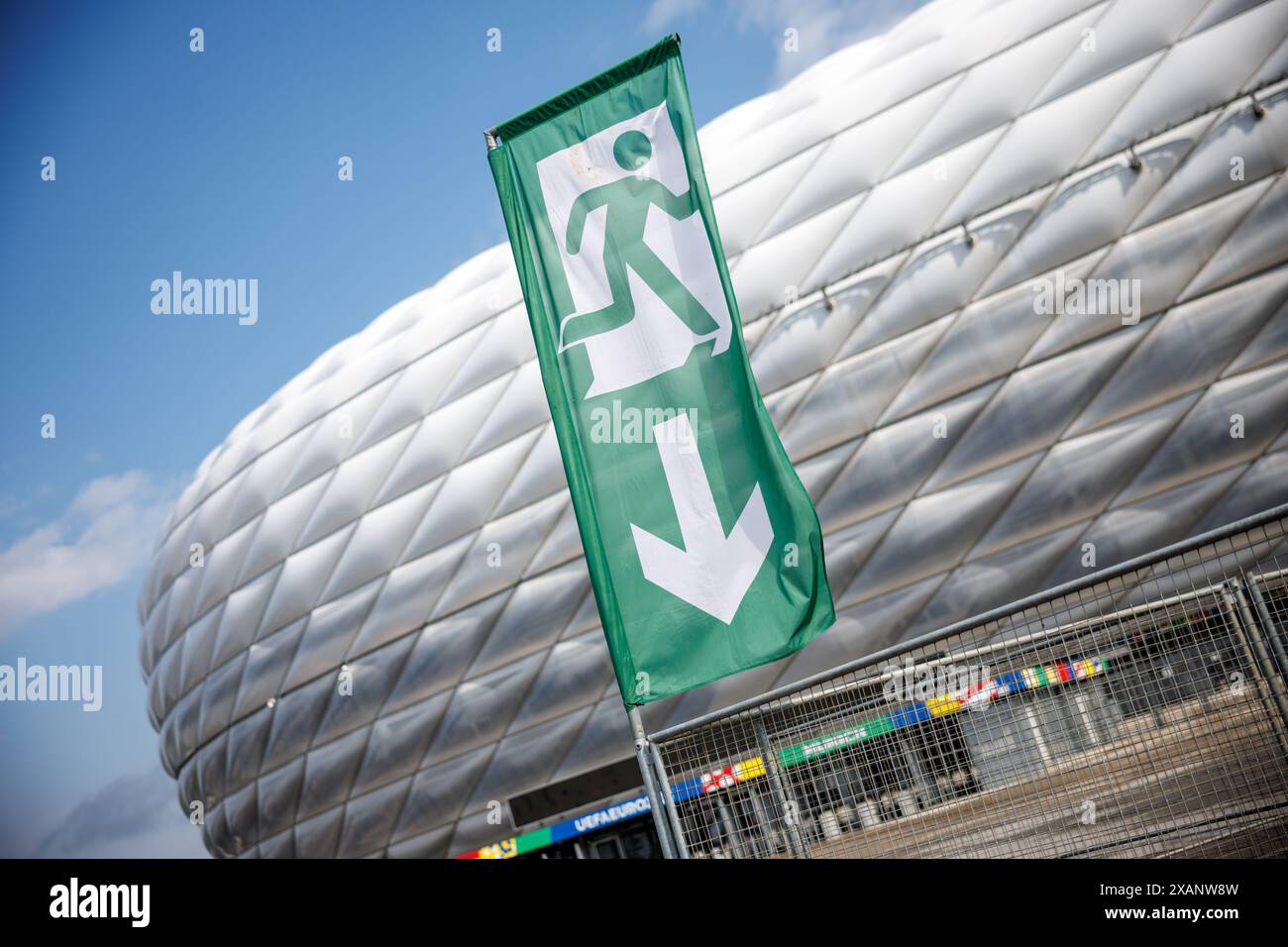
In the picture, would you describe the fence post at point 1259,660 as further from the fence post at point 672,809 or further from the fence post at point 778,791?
the fence post at point 672,809

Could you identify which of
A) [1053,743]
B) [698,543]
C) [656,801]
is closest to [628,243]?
[698,543]

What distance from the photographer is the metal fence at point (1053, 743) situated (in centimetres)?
301

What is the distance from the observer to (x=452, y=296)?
513 inches

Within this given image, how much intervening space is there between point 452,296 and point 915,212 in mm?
6232

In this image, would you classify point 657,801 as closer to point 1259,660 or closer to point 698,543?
point 698,543

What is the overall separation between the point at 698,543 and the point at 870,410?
6480 millimetres

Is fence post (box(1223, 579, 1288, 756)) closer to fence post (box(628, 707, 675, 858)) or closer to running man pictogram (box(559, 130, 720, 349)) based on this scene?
fence post (box(628, 707, 675, 858))

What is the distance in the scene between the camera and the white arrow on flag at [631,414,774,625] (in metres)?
4.02

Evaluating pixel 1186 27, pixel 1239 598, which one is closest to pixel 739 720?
pixel 1239 598

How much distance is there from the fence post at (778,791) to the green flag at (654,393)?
1.38ft

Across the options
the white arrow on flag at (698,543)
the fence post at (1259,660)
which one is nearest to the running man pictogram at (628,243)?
the white arrow on flag at (698,543)

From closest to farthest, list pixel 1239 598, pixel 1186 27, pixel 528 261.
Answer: pixel 1239 598 → pixel 528 261 → pixel 1186 27

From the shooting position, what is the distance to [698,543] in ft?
13.4
